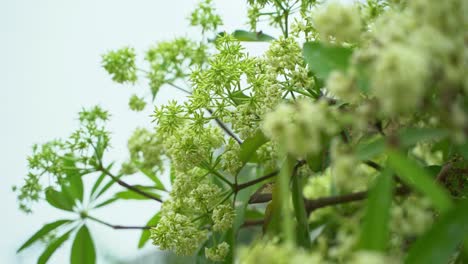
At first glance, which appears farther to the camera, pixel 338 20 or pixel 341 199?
pixel 341 199

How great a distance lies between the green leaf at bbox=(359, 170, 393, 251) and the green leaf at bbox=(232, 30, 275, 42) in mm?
697

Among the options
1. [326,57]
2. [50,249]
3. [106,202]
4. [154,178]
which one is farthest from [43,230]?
[326,57]

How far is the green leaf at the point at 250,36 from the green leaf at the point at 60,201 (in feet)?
1.58

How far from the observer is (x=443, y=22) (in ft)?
1.33

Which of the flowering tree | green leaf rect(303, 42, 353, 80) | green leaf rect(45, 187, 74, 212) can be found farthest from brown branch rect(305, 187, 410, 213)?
green leaf rect(45, 187, 74, 212)

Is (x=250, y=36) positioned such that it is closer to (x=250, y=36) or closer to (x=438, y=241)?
(x=250, y=36)

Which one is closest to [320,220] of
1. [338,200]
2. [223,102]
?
[338,200]

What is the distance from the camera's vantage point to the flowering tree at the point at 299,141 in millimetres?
414

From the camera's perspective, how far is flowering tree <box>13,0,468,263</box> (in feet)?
1.36

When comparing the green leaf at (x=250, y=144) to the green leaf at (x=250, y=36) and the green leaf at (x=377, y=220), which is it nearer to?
the green leaf at (x=250, y=36)

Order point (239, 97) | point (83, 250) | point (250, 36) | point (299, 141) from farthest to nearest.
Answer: point (83, 250) → point (250, 36) → point (239, 97) → point (299, 141)

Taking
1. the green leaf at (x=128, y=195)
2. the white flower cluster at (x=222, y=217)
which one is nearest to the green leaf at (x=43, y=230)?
the green leaf at (x=128, y=195)

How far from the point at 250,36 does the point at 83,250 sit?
1.77 ft

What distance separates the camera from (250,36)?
1140 millimetres
